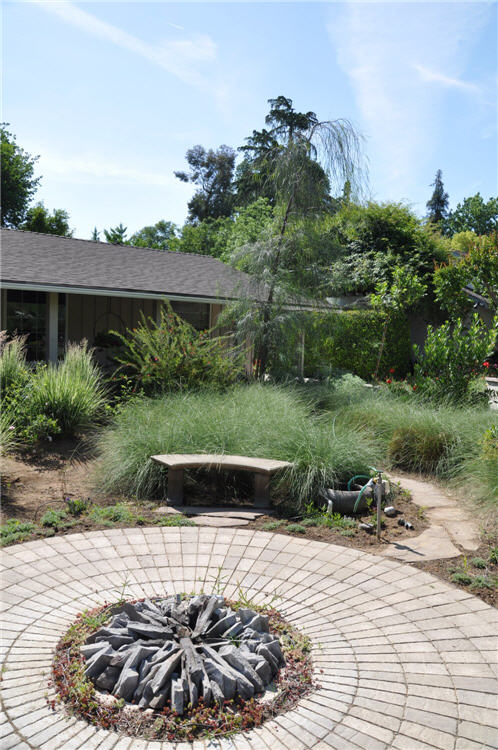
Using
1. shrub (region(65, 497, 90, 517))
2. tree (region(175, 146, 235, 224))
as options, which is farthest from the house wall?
tree (region(175, 146, 235, 224))

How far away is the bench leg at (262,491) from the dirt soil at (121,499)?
20 centimetres

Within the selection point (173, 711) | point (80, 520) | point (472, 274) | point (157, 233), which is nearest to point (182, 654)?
point (173, 711)

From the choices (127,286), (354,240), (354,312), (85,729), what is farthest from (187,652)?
(354,240)

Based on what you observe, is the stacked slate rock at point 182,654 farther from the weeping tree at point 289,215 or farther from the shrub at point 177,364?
the weeping tree at point 289,215

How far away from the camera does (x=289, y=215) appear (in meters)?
10.6

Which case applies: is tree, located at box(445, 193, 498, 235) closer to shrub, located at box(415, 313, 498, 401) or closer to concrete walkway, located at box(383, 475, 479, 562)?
shrub, located at box(415, 313, 498, 401)

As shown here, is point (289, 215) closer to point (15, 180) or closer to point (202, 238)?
point (202, 238)

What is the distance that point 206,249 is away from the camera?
3250cm

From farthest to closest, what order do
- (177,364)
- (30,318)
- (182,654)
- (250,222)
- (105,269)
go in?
(250,222) < (30,318) < (105,269) < (177,364) < (182,654)

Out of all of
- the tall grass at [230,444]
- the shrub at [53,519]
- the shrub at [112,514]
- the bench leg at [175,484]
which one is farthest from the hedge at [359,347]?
the shrub at [53,519]

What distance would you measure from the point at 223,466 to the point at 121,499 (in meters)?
1.06

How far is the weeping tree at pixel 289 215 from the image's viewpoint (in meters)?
10.1

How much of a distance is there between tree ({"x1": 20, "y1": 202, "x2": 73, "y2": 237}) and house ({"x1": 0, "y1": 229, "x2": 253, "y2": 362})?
14533 mm

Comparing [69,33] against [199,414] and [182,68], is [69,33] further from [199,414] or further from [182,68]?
[199,414]
